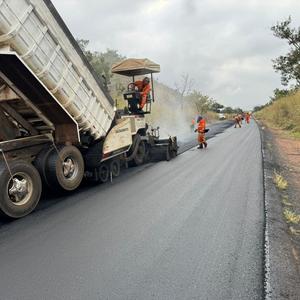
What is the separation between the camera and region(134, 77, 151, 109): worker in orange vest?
12.0 metres

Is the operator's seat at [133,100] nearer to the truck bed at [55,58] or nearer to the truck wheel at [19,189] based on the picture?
the truck bed at [55,58]

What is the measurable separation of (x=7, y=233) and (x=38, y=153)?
2.23 meters

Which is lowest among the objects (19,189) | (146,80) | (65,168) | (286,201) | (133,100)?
(286,201)

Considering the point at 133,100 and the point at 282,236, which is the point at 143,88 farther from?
the point at 282,236

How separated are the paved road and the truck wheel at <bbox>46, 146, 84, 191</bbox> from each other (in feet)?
1.00

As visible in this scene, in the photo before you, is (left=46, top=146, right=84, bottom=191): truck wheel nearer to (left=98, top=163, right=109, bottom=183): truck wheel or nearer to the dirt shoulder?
(left=98, top=163, right=109, bottom=183): truck wheel

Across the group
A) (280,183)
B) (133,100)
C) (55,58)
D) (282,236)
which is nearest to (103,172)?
(55,58)

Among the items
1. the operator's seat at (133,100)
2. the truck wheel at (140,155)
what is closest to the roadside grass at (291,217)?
the truck wheel at (140,155)

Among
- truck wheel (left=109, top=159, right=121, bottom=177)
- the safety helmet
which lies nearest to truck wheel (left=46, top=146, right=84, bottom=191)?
truck wheel (left=109, top=159, right=121, bottom=177)

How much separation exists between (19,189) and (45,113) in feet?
5.76

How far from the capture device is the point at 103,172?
9102mm

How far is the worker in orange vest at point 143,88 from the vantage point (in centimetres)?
1198

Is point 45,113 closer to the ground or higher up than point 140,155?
higher up

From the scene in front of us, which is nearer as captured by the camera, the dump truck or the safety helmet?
the dump truck
